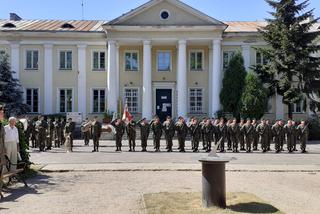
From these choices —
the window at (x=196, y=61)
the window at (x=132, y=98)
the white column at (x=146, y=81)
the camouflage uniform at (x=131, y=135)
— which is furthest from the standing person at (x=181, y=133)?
the window at (x=196, y=61)

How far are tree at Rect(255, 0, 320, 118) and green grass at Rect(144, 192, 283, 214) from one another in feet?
76.1

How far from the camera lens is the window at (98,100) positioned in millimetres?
38041

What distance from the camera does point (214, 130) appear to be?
25656 millimetres

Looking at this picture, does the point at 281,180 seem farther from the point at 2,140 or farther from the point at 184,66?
the point at 184,66

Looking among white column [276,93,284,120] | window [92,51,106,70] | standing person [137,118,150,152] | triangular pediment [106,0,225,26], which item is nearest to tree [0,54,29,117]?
window [92,51,106,70]

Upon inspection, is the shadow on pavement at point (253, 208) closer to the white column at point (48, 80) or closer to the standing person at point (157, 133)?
the standing person at point (157, 133)

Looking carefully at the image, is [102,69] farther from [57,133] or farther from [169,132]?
[169,132]

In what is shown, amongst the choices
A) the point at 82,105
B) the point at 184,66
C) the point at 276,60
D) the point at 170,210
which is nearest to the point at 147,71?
the point at 184,66

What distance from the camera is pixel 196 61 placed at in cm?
3806

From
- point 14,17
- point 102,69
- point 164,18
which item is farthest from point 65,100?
point 14,17

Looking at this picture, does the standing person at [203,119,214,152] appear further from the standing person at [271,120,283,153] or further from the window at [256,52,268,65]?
the window at [256,52,268,65]

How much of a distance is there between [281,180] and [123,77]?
24.5m

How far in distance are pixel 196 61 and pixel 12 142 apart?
25561 mm

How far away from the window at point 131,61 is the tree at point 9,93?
8.32 meters
